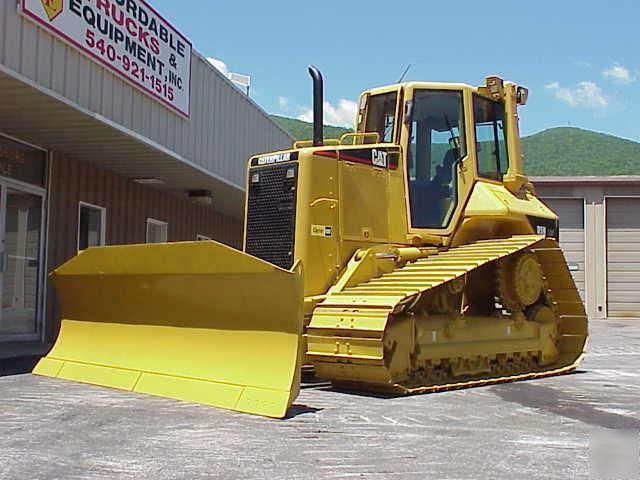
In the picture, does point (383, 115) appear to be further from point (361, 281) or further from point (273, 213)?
point (361, 281)

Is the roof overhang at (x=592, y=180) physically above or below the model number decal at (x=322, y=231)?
above

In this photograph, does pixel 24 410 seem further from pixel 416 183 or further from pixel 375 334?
pixel 416 183

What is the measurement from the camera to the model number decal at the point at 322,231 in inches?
298

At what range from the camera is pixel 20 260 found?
1071 cm

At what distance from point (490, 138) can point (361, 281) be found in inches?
110

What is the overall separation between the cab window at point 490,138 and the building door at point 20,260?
19.7 feet

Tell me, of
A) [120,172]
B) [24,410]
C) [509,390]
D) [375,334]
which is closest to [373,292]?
[375,334]

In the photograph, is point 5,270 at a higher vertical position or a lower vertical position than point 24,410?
higher

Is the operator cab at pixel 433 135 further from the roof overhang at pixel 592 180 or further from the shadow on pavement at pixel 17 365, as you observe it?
the roof overhang at pixel 592 180

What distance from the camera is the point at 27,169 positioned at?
10711 millimetres

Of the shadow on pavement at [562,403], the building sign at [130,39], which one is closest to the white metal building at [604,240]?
the building sign at [130,39]

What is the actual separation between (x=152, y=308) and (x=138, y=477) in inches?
126

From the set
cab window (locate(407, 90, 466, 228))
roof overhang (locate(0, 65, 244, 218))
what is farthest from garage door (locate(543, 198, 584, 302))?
cab window (locate(407, 90, 466, 228))

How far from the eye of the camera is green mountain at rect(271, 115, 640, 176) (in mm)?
73062
